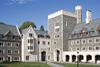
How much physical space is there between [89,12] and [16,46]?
27.5m

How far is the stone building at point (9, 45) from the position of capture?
213 feet

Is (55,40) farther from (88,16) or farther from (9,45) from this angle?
(9,45)

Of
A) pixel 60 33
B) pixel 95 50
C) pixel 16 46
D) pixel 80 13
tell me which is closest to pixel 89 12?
pixel 80 13

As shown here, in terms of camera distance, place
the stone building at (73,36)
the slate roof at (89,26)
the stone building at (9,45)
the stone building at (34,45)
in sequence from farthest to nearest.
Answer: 1. the stone building at (34,45)
2. the stone building at (9,45)
3. the slate roof at (89,26)
4. the stone building at (73,36)

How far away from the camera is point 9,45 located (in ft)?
218

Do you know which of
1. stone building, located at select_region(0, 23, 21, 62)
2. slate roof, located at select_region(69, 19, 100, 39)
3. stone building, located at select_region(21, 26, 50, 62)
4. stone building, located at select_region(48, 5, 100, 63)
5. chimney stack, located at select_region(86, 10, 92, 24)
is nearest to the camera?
stone building, located at select_region(48, 5, 100, 63)

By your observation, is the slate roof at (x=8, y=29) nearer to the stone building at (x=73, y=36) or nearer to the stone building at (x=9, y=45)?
the stone building at (x=9, y=45)

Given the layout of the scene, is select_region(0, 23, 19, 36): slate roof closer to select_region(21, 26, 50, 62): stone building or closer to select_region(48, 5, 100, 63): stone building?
select_region(21, 26, 50, 62): stone building

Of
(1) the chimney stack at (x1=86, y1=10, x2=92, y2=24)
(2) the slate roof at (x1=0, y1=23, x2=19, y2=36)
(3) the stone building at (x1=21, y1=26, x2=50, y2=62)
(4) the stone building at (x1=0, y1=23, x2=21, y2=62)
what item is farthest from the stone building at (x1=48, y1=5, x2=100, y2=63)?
(2) the slate roof at (x1=0, y1=23, x2=19, y2=36)

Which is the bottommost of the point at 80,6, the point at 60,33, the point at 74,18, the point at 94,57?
the point at 94,57

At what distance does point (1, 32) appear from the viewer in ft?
219

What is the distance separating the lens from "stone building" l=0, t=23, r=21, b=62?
213 feet

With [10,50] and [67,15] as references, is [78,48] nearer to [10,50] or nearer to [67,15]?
[67,15]

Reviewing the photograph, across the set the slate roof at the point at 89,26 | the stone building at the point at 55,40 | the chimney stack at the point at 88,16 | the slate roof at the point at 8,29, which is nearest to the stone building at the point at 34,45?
the stone building at the point at 55,40
